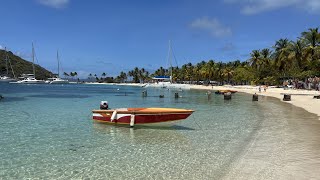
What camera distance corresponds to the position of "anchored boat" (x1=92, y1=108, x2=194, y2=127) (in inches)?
731

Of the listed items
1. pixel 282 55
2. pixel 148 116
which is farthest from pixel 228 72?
pixel 148 116

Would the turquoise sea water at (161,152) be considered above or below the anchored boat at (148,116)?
below

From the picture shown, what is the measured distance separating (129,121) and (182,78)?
141m

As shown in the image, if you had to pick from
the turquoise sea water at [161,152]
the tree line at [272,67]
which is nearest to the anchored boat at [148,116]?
the turquoise sea water at [161,152]

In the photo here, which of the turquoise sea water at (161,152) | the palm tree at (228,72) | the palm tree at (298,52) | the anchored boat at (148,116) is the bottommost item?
the turquoise sea water at (161,152)

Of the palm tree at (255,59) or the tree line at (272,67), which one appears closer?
the tree line at (272,67)

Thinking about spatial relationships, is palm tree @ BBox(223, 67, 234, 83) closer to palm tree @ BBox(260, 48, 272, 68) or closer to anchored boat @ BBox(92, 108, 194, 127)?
palm tree @ BBox(260, 48, 272, 68)

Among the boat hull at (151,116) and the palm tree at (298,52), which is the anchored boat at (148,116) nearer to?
the boat hull at (151,116)

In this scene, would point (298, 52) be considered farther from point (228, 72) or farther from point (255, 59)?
point (228, 72)

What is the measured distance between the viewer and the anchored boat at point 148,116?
18.6 metres

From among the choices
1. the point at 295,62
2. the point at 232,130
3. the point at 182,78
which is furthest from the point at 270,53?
the point at 232,130

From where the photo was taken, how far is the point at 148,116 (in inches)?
742

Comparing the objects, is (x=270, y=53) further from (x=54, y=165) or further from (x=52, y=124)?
(x=54, y=165)

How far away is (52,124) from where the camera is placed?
2197cm
